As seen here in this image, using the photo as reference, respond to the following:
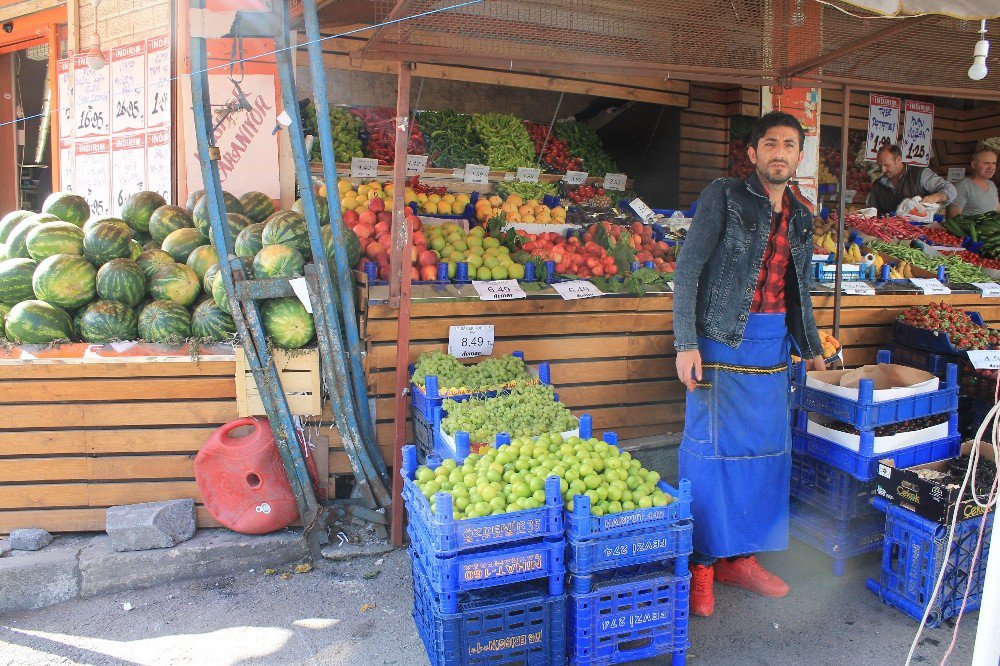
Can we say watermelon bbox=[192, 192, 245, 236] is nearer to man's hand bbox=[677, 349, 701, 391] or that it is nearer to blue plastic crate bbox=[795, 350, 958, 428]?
man's hand bbox=[677, 349, 701, 391]

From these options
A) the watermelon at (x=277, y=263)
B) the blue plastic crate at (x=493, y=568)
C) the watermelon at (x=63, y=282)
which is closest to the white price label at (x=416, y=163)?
the watermelon at (x=277, y=263)

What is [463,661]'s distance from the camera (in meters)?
A: 2.74

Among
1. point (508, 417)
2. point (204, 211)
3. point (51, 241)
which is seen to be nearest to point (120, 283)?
point (51, 241)

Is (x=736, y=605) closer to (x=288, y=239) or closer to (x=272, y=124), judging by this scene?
(x=288, y=239)

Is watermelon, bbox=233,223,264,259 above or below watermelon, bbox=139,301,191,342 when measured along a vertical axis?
above

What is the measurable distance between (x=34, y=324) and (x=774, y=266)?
152 inches

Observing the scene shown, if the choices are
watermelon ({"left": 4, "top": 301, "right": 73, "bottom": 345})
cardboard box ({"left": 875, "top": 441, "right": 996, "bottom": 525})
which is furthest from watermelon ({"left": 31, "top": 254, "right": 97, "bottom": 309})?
cardboard box ({"left": 875, "top": 441, "right": 996, "bottom": 525})

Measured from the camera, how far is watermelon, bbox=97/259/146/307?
14.1 ft

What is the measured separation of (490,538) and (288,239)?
2349mm

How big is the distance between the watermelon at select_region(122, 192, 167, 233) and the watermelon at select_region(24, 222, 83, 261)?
1.76 feet

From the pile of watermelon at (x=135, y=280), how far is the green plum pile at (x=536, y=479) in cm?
159

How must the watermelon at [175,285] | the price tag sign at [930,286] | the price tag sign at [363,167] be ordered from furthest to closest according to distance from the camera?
1. the price tag sign at [363,167]
2. the price tag sign at [930,286]
3. the watermelon at [175,285]

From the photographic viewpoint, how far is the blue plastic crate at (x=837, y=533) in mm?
3791

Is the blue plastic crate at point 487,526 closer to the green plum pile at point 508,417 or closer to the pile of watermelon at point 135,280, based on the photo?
the green plum pile at point 508,417
